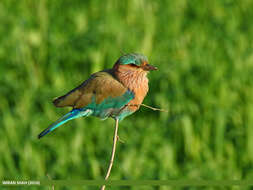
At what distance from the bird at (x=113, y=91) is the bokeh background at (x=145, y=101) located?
3523 millimetres

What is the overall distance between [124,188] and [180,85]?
1.32 m

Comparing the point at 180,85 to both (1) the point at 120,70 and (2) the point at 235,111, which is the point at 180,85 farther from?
(1) the point at 120,70

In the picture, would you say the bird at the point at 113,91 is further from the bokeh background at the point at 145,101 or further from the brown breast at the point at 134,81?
the bokeh background at the point at 145,101

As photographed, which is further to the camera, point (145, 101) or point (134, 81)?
point (145, 101)

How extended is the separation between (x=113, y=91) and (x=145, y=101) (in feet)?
13.8

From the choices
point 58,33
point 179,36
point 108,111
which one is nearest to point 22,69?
point 58,33

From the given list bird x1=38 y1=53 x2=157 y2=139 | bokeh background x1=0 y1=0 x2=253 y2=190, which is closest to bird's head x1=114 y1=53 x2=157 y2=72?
bird x1=38 y1=53 x2=157 y2=139

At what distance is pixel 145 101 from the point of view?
548 centimetres

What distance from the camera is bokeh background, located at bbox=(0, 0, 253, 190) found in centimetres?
520

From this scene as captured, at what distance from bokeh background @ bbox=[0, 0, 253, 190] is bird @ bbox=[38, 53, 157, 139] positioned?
352cm

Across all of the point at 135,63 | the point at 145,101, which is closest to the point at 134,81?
the point at 135,63

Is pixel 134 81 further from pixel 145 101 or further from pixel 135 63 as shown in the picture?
pixel 145 101

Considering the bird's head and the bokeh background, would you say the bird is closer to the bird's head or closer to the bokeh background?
the bird's head

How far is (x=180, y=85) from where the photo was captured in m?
5.71
